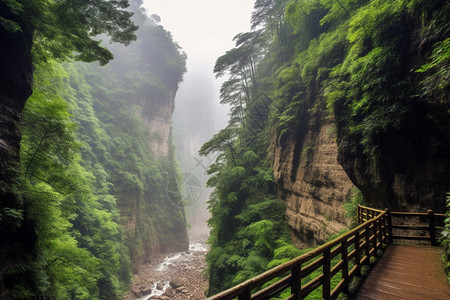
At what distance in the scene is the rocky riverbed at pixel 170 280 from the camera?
19631 millimetres

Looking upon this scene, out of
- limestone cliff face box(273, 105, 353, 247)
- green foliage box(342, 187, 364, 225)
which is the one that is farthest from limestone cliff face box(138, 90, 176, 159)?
green foliage box(342, 187, 364, 225)

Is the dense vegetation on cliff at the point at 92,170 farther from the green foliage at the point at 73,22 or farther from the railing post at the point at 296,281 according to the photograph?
the railing post at the point at 296,281

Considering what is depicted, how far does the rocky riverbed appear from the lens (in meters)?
19.6

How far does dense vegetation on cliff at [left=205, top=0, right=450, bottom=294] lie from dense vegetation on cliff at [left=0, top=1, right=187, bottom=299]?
8.42 metres

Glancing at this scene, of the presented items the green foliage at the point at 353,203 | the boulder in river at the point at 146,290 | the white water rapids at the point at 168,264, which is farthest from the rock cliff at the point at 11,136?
the boulder in river at the point at 146,290

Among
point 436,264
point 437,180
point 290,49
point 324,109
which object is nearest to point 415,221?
point 437,180

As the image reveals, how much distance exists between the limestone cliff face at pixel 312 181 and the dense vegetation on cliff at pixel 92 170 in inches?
447

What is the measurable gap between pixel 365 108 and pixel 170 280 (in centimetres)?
2686

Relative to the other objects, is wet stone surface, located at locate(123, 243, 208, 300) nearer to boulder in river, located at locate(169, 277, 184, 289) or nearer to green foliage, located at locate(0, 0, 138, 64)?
boulder in river, located at locate(169, 277, 184, 289)

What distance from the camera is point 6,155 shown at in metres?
6.65

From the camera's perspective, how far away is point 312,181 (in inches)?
445

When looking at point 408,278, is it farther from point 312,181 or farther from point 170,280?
point 170,280

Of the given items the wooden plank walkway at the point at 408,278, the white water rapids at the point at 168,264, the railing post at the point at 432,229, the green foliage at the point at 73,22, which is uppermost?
the green foliage at the point at 73,22

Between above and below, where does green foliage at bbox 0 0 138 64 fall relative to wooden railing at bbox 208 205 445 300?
above
